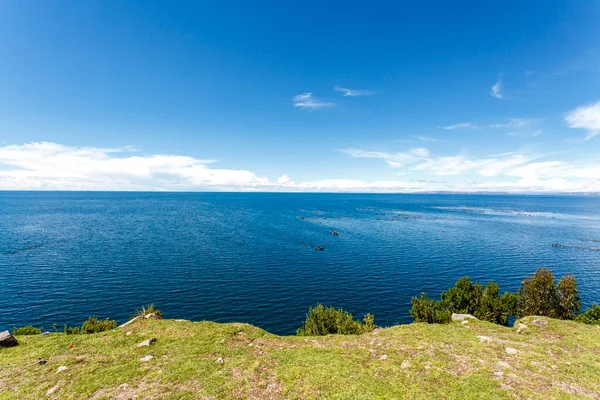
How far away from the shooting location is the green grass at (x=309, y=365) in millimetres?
16281

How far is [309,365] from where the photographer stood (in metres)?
19.5

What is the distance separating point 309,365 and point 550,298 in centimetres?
4318

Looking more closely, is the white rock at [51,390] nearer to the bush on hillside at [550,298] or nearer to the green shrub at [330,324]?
the green shrub at [330,324]

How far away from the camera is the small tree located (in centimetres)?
4021

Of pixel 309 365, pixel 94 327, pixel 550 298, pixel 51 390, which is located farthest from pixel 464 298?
pixel 94 327

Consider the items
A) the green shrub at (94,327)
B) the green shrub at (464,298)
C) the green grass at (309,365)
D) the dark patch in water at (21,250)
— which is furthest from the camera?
the dark patch in water at (21,250)

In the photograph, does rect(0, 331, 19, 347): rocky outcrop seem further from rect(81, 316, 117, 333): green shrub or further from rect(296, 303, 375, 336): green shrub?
rect(296, 303, 375, 336): green shrub

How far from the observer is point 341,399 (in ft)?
51.4

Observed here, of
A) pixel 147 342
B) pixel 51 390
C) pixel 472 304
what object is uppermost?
pixel 51 390

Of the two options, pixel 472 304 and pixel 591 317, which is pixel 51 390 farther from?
pixel 591 317

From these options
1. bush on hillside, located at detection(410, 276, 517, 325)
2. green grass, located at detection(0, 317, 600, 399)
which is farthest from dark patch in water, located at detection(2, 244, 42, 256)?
bush on hillside, located at detection(410, 276, 517, 325)

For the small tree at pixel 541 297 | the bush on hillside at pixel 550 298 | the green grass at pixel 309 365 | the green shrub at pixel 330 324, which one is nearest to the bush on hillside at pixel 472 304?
the bush on hillside at pixel 550 298

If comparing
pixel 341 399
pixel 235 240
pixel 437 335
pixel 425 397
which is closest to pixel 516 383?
pixel 425 397

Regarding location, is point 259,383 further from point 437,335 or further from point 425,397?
point 437,335
